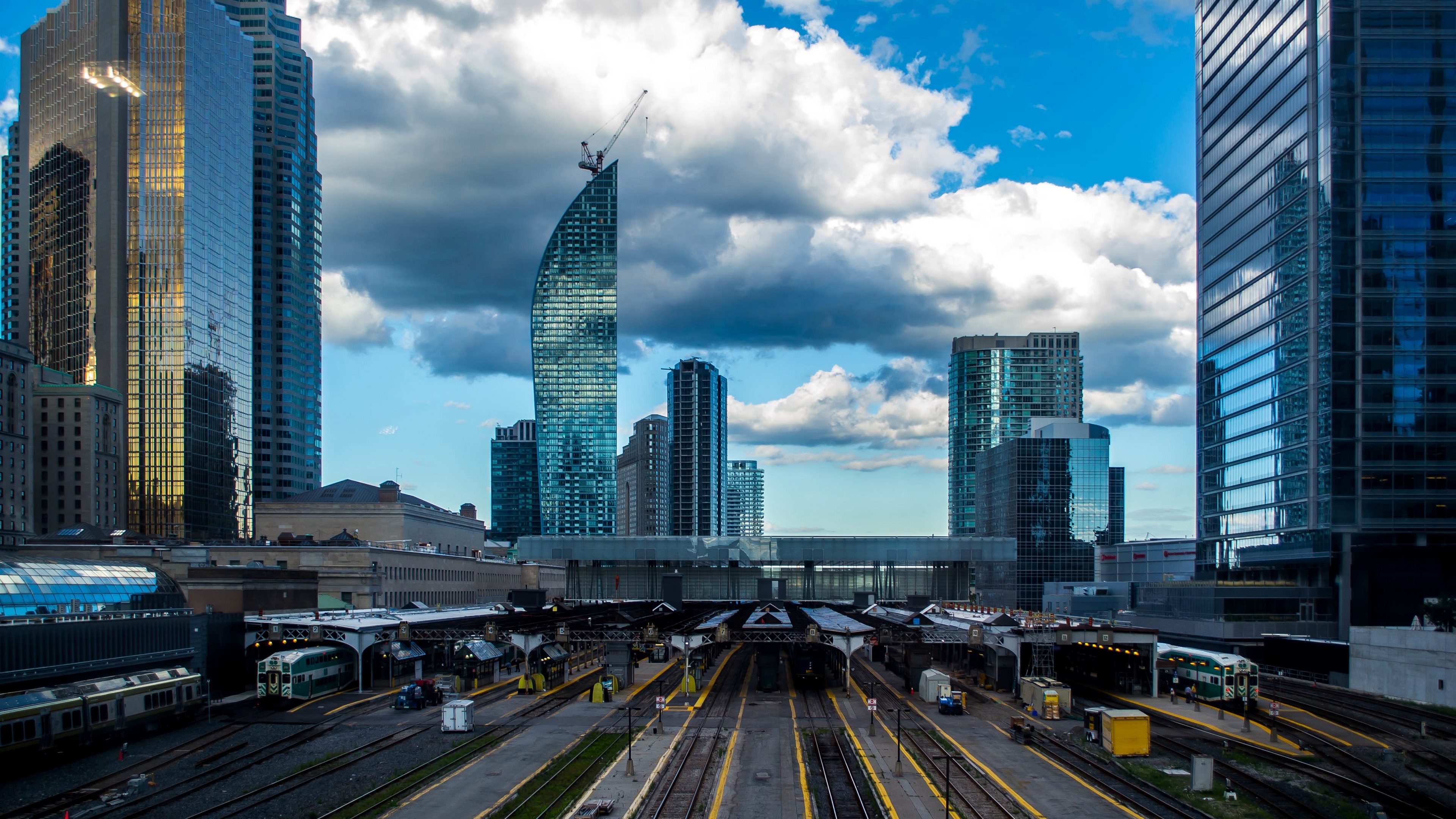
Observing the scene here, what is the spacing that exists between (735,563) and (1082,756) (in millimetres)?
86333

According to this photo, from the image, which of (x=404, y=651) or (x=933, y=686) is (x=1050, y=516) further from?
(x=404, y=651)

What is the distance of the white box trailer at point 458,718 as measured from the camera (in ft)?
190

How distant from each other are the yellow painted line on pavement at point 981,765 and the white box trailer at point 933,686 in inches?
44.2

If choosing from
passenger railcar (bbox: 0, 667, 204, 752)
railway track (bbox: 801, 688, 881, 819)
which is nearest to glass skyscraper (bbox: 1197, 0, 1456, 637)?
railway track (bbox: 801, 688, 881, 819)

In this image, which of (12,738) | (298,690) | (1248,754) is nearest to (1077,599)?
(1248,754)

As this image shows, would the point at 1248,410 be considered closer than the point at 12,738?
No

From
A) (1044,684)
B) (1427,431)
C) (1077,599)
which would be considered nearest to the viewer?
(1044,684)

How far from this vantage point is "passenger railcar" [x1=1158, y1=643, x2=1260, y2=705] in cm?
6738

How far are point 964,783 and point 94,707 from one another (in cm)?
4291

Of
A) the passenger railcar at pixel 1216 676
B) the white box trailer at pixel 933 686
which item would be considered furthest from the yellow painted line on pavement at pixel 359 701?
the passenger railcar at pixel 1216 676

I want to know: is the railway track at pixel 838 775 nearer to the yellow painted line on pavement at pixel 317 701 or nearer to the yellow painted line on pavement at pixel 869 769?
the yellow painted line on pavement at pixel 869 769

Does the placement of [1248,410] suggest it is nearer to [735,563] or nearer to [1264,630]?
[1264,630]

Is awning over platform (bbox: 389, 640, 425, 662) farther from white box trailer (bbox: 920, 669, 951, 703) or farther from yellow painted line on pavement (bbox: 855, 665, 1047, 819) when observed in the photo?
white box trailer (bbox: 920, 669, 951, 703)

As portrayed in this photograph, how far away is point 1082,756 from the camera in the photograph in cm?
5119
